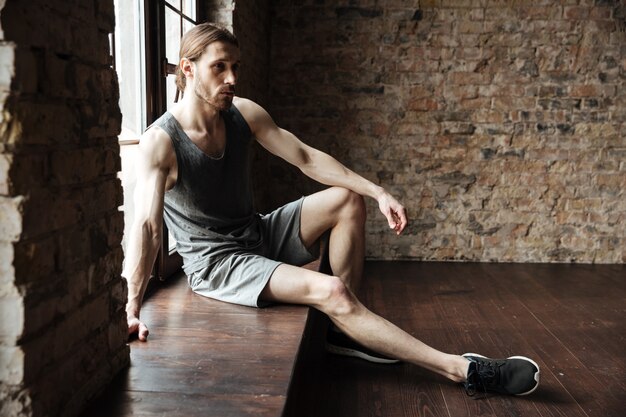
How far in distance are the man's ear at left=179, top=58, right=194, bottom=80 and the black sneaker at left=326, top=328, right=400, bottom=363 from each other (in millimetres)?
1287

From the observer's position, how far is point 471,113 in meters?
4.99

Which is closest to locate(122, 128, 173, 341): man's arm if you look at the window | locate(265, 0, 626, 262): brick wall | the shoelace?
the window

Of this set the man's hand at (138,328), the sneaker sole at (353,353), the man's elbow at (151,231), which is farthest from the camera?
the sneaker sole at (353,353)

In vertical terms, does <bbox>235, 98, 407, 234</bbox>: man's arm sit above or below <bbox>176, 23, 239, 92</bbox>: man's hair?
below

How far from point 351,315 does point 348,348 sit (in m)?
0.50

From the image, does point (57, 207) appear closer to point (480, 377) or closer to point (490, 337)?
point (480, 377)

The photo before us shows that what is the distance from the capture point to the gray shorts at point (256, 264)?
2404 millimetres

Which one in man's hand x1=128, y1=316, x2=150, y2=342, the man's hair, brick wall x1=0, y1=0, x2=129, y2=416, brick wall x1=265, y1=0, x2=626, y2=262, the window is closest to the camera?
brick wall x1=0, y1=0, x2=129, y2=416

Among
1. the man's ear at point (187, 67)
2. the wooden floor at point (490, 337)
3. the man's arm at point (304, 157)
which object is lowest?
the wooden floor at point (490, 337)

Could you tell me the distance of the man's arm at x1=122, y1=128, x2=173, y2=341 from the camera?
6.73 ft

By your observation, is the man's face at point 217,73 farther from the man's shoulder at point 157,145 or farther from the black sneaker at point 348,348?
the black sneaker at point 348,348

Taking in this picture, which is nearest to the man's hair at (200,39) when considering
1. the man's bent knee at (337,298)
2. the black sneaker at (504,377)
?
the man's bent knee at (337,298)

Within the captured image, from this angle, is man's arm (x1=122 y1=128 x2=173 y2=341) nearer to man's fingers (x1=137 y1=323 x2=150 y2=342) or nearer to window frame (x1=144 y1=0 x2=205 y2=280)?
man's fingers (x1=137 y1=323 x2=150 y2=342)

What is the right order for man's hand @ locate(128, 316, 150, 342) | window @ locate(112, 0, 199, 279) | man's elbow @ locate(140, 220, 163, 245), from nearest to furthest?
man's hand @ locate(128, 316, 150, 342), man's elbow @ locate(140, 220, 163, 245), window @ locate(112, 0, 199, 279)
